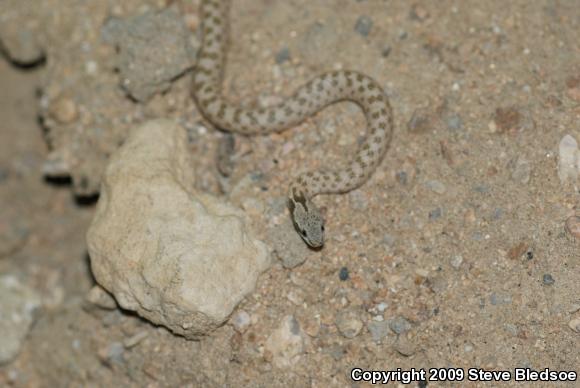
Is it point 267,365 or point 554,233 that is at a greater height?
point 554,233

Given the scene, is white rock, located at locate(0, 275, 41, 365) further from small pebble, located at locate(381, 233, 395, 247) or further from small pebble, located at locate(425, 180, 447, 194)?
small pebble, located at locate(425, 180, 447, 194)

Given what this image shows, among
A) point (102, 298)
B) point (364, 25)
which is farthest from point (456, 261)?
point (102, 298)

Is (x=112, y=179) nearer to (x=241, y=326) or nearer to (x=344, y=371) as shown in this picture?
(x=241, y=326)

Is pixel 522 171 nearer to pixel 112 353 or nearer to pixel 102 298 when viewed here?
pixel 102 298

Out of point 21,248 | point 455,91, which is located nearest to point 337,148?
point 455,91

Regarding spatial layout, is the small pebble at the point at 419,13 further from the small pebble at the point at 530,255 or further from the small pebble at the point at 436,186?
the small pebble at the point at 530,255

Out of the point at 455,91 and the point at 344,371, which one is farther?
the point at 455,91

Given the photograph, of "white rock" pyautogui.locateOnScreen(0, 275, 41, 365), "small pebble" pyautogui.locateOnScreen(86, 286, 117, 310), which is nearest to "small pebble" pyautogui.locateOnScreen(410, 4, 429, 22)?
"small pebble" pyautogui.locateOnScreen(86, 286, 117, 310)
